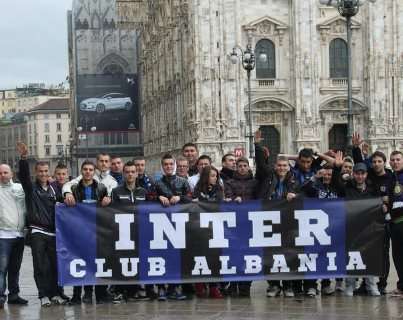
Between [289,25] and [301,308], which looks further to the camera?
[289,25]

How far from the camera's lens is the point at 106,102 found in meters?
75.6

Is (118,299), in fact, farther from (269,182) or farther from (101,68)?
(101,68)

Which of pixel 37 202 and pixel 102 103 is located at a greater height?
pixel 102 103

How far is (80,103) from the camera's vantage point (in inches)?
2968

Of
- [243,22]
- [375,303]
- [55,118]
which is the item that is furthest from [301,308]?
[55,118]

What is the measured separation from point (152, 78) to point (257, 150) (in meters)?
60.3

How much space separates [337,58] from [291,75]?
3.19m

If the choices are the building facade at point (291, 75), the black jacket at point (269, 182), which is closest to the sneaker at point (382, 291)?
the black jacket at point (269, 182)

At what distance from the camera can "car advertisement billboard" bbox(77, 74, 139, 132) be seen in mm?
75812

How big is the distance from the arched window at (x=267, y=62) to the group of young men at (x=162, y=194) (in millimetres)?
41199

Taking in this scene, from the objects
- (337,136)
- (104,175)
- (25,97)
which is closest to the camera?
(104,175)

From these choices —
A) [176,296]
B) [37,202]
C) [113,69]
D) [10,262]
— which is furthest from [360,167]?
[113,69]

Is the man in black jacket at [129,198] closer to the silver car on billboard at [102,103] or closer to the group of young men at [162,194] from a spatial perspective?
the group of young men at [162,194]

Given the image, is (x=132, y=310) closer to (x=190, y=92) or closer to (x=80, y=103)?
(x=190, y=92)
